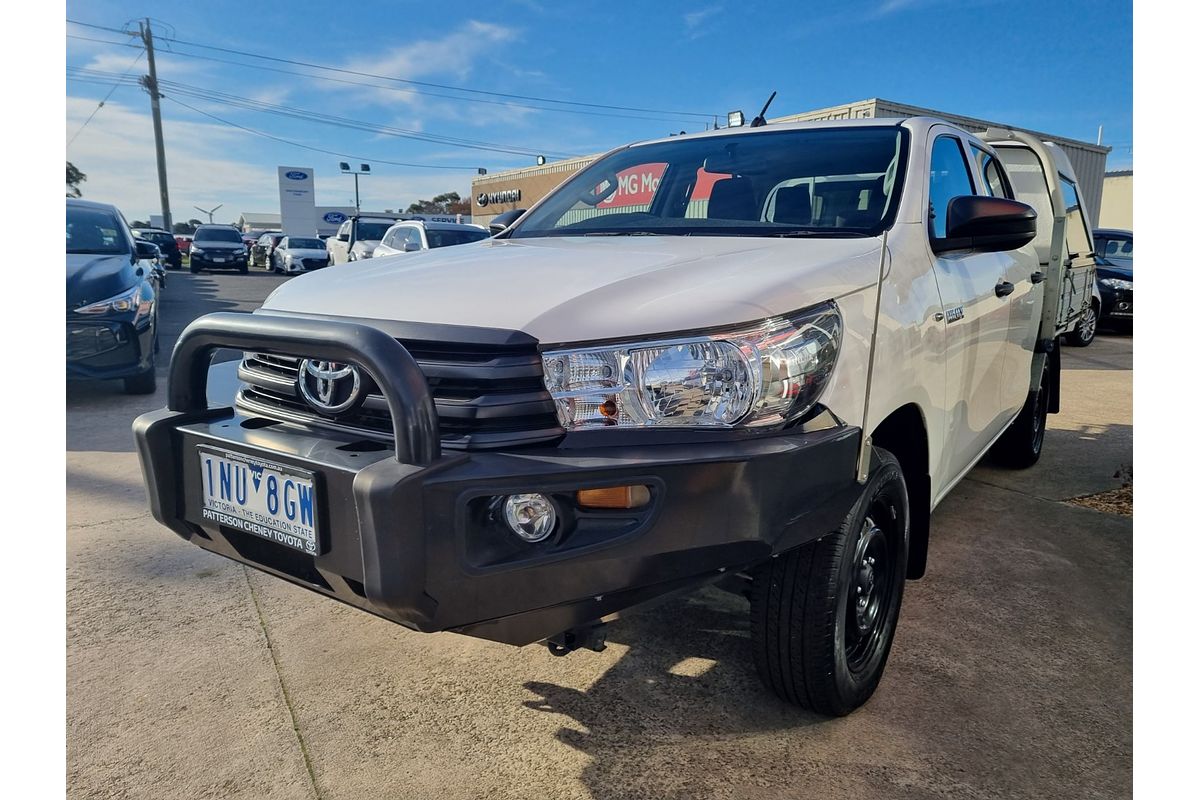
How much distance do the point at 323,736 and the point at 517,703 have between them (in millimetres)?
550

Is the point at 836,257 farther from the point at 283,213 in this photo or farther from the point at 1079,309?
the point at 283,213

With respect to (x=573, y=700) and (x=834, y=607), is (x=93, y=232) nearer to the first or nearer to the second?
(x=573, y=700)

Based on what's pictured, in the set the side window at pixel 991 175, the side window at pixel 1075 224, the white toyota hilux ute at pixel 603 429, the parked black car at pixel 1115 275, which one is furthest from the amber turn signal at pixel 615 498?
the parked black car at pixel 1115 275

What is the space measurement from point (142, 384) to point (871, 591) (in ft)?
20.7

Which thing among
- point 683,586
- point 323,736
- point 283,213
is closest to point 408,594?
point 683,586

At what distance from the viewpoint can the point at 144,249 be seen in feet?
23.0

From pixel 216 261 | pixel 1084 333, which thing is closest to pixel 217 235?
pixel 216 261

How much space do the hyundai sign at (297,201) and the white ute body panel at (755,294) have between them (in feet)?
144

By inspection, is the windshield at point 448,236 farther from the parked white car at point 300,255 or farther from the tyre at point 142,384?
the parked white car at point 300,255

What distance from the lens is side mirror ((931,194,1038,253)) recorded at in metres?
2.43

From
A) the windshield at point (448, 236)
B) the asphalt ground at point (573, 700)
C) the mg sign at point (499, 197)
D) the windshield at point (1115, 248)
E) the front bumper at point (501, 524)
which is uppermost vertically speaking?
the mg sign at point (499, 197)

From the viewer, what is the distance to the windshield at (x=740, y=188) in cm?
258

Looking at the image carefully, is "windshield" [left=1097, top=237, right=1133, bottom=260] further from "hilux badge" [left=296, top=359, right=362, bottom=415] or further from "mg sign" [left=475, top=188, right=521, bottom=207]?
"mg sign" [left=475, top=188, right=521, bottom=207]

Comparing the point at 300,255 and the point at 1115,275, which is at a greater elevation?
the point at 300,255
